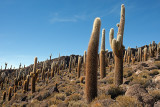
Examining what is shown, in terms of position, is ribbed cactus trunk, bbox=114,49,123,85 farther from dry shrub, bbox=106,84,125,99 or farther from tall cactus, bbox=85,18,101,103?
tall cactus, bbox=85,18,101,103

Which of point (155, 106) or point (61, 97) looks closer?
point (155, 106)

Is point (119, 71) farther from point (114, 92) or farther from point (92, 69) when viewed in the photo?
point (92, 69)

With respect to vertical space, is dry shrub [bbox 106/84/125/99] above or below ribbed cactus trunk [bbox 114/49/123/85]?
below

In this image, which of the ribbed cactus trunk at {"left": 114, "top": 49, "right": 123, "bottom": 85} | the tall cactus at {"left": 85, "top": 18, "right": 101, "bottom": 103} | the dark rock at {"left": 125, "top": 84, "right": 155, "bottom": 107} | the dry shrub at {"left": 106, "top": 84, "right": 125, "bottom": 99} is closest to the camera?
the dark rock at {"left": 125, "top": 84, "right": 155, "bottom": 107}

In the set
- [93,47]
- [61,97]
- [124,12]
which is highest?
[124,12]

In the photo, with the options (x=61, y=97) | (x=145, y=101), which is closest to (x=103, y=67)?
(x=61, y=97)

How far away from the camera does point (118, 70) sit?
38.9 feet

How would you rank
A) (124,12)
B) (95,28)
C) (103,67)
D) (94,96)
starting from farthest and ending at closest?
(103,67), (124,12), (95,28), (94,96)

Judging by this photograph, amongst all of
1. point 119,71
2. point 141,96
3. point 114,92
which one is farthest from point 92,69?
point 119,71

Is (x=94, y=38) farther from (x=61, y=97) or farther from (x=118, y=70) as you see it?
(x=61, y=97)

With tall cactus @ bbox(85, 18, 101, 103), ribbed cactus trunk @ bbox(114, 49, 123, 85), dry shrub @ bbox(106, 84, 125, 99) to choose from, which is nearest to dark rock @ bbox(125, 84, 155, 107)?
dry shrub @ bbox(106, 84, 125, 99)

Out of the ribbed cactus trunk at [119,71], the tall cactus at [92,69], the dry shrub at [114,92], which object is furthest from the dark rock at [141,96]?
the ribbed cactus trunk at [119,71]

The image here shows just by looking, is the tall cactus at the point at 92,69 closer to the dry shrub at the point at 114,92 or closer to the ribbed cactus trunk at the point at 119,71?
the dry shrub at the point at 114,92

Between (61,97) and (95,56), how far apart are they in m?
5.82
